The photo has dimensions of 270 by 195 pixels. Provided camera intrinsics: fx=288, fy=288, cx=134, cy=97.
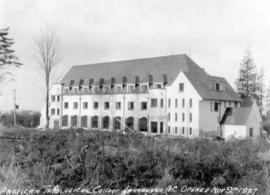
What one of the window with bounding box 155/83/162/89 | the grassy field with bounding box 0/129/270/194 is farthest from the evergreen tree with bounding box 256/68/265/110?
the grassy field with bounding box 0/129/270/194

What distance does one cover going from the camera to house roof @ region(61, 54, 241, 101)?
36781 mm

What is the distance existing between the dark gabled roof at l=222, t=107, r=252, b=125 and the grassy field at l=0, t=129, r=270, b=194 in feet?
90.3

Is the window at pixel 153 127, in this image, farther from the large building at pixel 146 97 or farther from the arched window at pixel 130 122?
the arched window at pixel 130 122

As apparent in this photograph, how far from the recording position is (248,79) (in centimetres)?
5209

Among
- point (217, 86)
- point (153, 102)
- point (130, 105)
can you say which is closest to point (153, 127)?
point (153, 102)

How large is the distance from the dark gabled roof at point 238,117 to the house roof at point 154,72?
2.63 m

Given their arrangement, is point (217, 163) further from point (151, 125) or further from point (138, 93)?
point (138, 93)

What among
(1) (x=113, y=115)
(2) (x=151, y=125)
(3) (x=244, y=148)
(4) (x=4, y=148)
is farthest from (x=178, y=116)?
(4) (x=4, y=148)

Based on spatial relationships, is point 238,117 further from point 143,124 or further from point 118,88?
point 118,88

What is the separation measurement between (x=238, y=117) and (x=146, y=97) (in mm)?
12831

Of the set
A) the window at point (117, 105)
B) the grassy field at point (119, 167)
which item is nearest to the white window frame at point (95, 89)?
the window at point (117, 105)

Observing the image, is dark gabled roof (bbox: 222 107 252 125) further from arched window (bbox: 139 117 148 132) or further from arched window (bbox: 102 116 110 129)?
arched window (bbox: 102 116 110 129)

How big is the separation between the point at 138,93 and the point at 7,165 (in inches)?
1416

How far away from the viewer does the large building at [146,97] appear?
116ft
